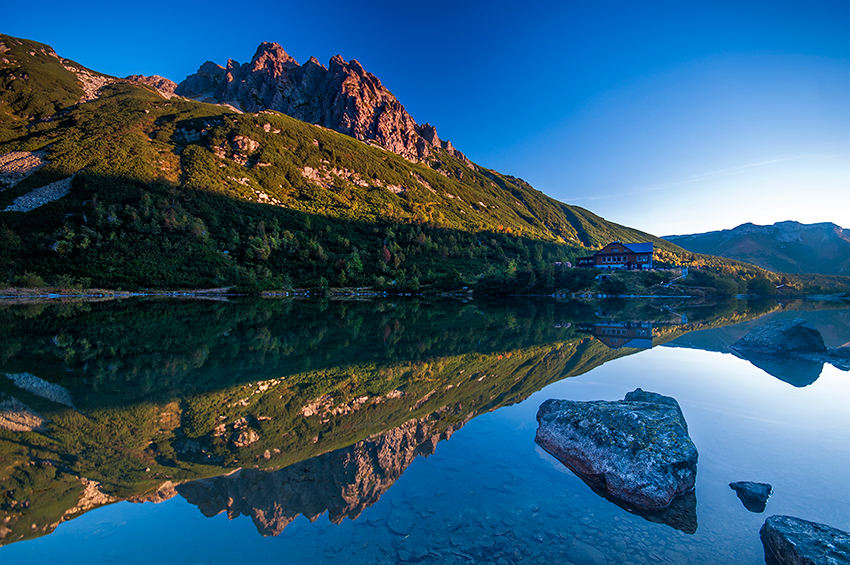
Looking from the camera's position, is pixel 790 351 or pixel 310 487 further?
pixel 790 351

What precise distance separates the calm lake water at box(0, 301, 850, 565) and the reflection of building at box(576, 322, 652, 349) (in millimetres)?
4390

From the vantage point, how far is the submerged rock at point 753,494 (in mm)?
4578

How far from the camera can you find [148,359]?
460 inches

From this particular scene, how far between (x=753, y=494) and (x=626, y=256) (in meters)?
89.0

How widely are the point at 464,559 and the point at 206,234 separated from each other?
242 feet

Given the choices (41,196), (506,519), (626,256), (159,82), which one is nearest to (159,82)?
(159,82)

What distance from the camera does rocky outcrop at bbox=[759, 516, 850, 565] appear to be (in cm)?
333

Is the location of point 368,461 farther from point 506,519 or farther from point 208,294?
point 208,294

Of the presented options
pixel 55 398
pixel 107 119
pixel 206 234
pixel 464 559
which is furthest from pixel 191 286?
pixel 107 119

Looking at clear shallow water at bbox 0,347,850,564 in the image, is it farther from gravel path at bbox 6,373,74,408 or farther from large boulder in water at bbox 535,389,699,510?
gravel path at bbox 6,373,74,408

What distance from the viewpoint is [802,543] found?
349 cm

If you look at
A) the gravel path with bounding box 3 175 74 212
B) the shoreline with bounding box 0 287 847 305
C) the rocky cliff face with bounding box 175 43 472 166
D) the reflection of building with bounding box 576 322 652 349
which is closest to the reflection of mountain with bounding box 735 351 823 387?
the reflection of building with bounding box 576 322 652 349

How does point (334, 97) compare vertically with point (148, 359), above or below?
above

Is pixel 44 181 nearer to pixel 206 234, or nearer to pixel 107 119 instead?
pixel 206 234
